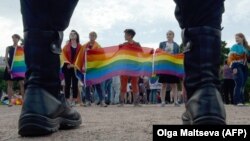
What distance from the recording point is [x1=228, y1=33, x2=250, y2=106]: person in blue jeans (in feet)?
36.0

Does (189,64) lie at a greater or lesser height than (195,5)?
lesser

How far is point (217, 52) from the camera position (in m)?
2.39

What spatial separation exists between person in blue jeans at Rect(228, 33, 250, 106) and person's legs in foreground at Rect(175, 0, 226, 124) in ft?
28.9

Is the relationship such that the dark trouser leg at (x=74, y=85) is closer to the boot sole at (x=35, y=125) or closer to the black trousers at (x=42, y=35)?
the black trousers at (x=42, y=35)

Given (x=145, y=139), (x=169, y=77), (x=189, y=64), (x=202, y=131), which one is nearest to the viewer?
(x=202, y=131)

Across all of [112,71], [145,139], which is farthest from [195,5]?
[112,71]

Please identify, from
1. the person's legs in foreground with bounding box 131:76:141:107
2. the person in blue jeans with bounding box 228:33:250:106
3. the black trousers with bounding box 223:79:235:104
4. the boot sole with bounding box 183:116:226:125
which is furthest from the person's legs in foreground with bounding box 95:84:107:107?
the boot sole with bounding box 183:116:226:125

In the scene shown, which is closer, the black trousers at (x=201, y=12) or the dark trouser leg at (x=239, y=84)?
the black trousers at (x=201, y=12)

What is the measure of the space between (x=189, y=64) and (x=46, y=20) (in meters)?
0.84

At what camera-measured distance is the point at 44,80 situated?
101 inches

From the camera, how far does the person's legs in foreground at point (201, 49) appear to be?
2309 mm

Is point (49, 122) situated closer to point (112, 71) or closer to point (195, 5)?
point (195, 5)

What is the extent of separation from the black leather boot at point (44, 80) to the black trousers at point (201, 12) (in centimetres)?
75

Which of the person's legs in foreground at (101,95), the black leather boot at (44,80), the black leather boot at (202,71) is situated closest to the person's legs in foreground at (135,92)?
the person's legs in foreground at (101,95)
